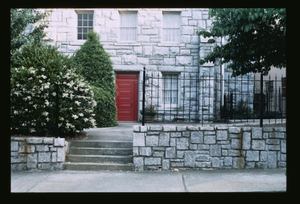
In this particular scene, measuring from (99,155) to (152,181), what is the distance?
1831mm

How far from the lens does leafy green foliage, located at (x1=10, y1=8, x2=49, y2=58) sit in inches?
414

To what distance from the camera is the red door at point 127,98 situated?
12.8 meters

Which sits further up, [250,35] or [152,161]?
[250,35]

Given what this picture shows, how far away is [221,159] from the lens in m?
6.61

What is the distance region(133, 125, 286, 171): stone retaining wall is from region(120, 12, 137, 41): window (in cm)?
738

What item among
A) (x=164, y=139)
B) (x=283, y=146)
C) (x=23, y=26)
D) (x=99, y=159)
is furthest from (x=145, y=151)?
(x=23, y=26)

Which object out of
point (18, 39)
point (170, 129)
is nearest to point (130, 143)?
point (170, 129)

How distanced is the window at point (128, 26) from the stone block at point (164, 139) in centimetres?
Result: 743

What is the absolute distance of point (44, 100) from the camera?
682 centimetres

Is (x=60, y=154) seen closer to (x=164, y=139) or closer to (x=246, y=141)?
(x=164, y=139)

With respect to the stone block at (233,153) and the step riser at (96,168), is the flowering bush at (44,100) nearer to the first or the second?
the step riser at (96,168)

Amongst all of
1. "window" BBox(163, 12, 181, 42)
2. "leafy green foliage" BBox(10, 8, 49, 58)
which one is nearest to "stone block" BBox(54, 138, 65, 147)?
"leafy green foliage" BBox(10, 8, 49, 58)

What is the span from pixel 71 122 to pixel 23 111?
114 centimetres

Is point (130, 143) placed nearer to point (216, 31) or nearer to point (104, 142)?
point (104, 142)
